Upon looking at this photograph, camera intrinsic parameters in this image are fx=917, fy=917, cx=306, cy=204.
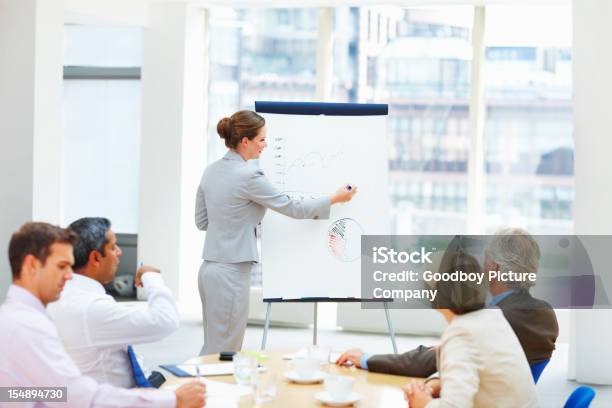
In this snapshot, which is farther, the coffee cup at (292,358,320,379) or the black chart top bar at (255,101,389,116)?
the black chart top bar at (255,101,389,116)

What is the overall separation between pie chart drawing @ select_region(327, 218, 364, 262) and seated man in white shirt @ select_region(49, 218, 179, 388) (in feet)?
6.38

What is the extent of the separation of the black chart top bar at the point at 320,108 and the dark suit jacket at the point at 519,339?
2.09m

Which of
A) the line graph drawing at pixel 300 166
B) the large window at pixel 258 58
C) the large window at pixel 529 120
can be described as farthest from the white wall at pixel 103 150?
the line graph drawing at pixel 300 166

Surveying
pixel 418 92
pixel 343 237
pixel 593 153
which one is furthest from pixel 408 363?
pixel 418 92

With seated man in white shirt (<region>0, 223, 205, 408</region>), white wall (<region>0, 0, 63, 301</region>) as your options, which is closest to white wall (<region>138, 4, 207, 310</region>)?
white wall (<region>0, 0, 63, 301</region>)

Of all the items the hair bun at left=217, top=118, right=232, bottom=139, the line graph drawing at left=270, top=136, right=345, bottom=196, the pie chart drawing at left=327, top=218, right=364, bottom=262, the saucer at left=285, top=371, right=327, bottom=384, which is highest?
the hair bun at left=217, top=118, right=232, bottom=139

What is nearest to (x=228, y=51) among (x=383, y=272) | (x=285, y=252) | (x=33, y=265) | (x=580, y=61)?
(x=383, y=272)

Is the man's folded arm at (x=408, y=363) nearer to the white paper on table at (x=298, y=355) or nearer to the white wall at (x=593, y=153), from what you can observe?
the white paper on table at (x=298, y=355)

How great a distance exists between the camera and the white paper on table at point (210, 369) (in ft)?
10.8

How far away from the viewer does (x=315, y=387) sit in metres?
3.15

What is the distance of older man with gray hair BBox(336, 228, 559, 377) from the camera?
3393 mm

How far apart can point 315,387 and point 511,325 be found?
800 mm

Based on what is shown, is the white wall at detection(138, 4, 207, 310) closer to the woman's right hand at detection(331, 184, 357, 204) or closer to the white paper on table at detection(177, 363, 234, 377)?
the woman's right hand at detection(331, 184, 357, 204)

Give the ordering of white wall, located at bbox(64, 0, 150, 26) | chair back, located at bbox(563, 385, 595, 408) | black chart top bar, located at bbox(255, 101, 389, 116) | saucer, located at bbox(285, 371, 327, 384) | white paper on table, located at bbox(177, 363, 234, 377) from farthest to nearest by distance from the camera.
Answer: white wall, located at bbox(64, 0, 150, 26) → black chart top bar, located at bbox(255, 101, 389, 116) → white paper on table, located at bbox(177, 363, 234, 377) → saucer, located at bbox(285, 371, 327, 384) → chair back, located at bbox(563, 385, 595, 408)
